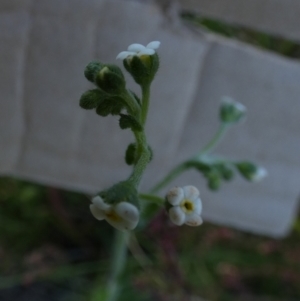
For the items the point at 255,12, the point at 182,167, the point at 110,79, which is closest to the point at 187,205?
the point at 110,79

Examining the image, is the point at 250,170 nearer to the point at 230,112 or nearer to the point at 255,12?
the point at 230,112

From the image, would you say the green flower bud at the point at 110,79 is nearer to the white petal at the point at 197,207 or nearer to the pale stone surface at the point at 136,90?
the white petal at the point at 197,207

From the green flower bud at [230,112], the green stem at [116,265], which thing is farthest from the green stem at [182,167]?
the green stem at [116,265]

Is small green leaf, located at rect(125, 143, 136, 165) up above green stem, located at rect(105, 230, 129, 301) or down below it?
above

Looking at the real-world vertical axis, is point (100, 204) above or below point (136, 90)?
above

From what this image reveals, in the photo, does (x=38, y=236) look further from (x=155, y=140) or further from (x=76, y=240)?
(x=155, y=140)

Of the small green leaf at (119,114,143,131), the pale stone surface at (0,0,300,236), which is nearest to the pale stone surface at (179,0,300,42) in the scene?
the pale stone surface at (0,0,300,236)

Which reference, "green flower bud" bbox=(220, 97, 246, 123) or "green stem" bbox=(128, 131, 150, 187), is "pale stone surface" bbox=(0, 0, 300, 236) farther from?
"green stem" bbox=(128, 131, 150, 187)
